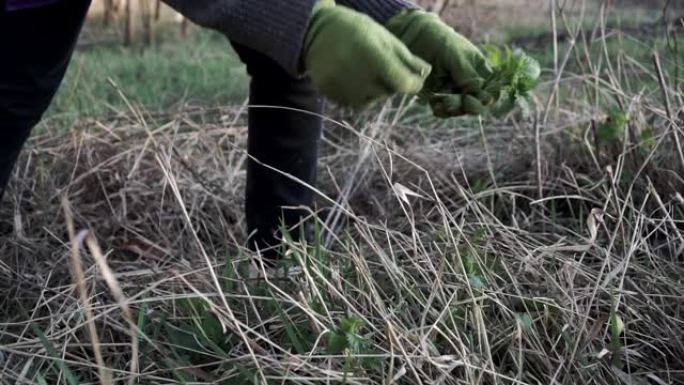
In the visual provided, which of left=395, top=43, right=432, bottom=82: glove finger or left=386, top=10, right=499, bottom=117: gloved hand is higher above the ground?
left=395, top=43, right=432, bottom=82: glove finger

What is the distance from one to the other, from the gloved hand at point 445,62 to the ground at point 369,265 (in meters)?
0.12

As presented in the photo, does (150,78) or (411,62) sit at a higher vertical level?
(411,62)

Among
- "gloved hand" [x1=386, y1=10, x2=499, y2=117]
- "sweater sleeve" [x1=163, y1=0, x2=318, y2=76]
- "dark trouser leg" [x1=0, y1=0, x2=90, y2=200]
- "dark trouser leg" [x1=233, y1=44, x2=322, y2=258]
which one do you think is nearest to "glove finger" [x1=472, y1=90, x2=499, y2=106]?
"gloved hand" [x1=386, y1=10, x2=499, y2=117]

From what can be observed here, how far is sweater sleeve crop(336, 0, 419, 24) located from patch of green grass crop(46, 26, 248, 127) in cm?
111

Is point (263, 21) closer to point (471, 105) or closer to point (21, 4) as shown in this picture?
point (471, 105)

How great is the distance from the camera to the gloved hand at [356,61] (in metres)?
0.84

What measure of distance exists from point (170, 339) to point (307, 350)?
0.16 meters

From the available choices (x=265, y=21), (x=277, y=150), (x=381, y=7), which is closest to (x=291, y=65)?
(x=265, y=21)

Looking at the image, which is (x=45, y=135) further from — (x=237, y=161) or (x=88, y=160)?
(x=237, y=161)

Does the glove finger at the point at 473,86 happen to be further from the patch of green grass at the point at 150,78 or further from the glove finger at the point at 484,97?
the patch of green grass at the point at 150,78

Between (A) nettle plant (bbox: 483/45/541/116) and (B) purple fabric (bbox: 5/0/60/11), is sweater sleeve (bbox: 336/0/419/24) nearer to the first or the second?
(A) nettle plant (bbox: 483/45/541/116)

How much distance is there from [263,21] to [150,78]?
7.43 feet

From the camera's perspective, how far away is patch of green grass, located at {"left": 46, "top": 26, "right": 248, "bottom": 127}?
239cm

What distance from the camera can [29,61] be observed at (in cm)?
121
